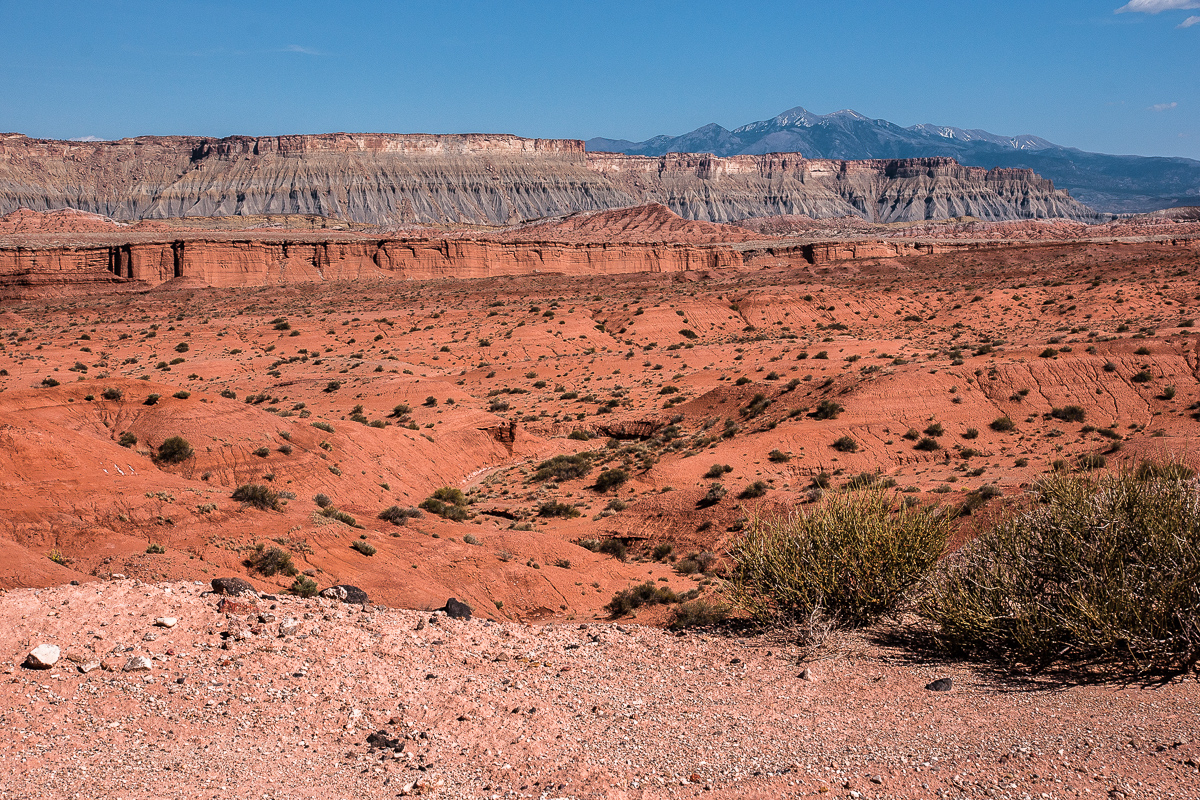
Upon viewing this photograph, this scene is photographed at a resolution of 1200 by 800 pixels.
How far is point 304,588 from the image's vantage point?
13.3 meters

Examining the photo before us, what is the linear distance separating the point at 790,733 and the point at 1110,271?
63.2 m

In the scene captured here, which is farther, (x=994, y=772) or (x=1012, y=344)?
(x=1012, y=344)

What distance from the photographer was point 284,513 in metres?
17.1

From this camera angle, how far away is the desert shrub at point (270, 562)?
14117mm

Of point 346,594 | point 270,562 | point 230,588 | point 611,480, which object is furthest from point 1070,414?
point 230,588

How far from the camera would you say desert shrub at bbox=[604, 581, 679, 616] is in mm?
15711

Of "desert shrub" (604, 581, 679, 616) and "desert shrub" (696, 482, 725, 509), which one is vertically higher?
"desert shrub" (696, 482, 725, 509)

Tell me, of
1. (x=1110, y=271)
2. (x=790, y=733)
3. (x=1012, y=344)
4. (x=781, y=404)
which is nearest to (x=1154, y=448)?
(x=781, y=404)

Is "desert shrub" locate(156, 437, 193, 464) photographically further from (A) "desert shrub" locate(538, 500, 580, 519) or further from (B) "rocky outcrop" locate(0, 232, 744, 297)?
(B) "rocky outcrop" locate(0, 232, 744, 297)

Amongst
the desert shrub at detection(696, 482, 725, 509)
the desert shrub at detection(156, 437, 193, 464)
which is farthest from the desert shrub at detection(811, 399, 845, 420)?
the desert shrub at detection(156, 437, 193, 464)

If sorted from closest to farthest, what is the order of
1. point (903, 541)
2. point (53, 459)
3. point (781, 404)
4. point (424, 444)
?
point (903, 541), point (53, 459), point (424, 444), point (781, 404)

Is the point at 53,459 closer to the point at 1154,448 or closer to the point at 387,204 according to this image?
the point at 1154,448

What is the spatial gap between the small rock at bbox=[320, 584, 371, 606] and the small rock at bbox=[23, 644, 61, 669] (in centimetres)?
382

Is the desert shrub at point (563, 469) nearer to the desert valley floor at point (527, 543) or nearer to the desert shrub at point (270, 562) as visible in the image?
the desert valley floor at point (527, 543)
